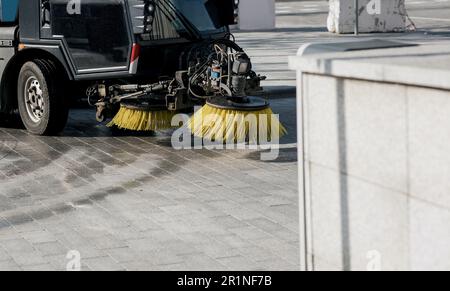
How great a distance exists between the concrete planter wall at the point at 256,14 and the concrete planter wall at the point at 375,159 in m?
21.8

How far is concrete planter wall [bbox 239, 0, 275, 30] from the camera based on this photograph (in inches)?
1116

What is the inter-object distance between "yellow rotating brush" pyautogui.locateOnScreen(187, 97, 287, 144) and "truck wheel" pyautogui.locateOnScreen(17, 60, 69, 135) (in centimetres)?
194

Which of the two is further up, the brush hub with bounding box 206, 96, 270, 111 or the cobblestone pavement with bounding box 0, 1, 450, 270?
the brush hub with bounding box 206, 96, 270, 111

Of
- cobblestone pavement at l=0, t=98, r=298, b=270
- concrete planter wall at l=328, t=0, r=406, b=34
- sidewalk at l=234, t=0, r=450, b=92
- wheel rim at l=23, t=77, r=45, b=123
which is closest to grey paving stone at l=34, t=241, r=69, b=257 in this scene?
cobblestone pavement at l=0, t=98, r=298, b=270

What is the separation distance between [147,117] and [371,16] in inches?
562

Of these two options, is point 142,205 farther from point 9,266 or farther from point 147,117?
point 147,117

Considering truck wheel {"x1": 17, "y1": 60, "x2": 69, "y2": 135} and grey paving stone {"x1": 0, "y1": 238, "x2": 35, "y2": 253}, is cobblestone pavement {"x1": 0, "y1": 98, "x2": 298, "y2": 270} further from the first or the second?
truck wheel {"x1": 17, "y1": 60, "x2": 69, "y2": 135}

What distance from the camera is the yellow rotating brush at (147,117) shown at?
1295cm

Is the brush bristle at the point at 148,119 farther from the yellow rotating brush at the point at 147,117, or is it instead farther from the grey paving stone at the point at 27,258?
the grey paving stone at the point at 27,258

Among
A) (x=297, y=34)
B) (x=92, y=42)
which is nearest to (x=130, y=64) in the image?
(x=92, y=42)

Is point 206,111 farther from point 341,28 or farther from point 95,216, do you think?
point 341,28

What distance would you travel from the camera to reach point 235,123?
12.0 metres

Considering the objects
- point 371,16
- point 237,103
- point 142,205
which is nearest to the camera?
point 142,205

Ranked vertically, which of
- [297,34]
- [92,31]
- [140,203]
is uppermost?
[92,31]
